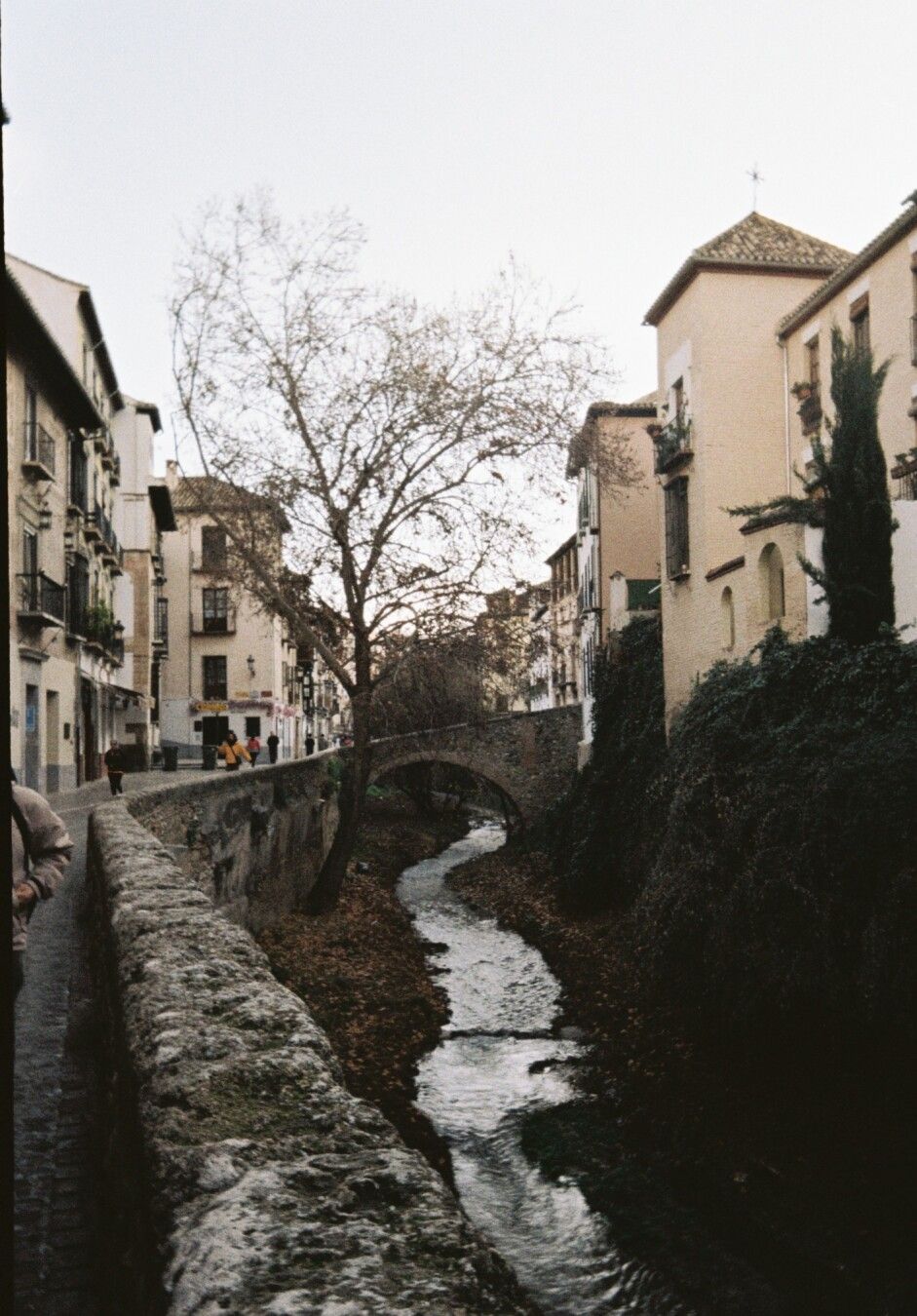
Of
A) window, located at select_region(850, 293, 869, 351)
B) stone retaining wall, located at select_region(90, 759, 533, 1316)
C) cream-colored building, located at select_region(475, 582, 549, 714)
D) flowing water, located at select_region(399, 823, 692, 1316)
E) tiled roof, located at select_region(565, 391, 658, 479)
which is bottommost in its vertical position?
flowing water, located at select_region(399, 823, 692, 1316)

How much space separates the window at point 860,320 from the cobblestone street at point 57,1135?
15.0m

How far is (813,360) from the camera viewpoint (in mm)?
19719

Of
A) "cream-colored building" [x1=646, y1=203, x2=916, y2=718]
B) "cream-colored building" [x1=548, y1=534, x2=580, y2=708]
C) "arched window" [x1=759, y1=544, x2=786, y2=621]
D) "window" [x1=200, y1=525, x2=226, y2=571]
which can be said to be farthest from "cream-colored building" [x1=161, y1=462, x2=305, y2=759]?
"arched window" [x1=759, y1=544, x2=786, y2=621]

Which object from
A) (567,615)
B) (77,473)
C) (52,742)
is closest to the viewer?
(52,742)

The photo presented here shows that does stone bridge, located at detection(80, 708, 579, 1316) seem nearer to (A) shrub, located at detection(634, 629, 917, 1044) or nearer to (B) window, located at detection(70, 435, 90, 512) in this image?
(A) shrub, located at detection(634, 629, 917, 1044)

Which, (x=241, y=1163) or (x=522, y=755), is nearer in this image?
(x=241, y=1163)

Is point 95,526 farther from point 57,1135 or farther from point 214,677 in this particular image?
point 57,1135

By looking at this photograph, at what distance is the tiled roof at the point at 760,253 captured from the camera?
20.1 meters

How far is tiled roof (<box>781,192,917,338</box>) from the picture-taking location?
16297 millimetres

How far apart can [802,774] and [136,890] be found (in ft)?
27.7

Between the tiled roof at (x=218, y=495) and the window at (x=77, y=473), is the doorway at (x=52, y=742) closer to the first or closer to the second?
the window at (x=77, y=473)

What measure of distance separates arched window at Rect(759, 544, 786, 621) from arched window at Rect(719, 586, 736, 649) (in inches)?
49.8

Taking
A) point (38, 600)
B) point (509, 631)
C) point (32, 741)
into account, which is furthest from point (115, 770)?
point (509, 631)

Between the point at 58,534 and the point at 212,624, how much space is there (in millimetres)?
27247
